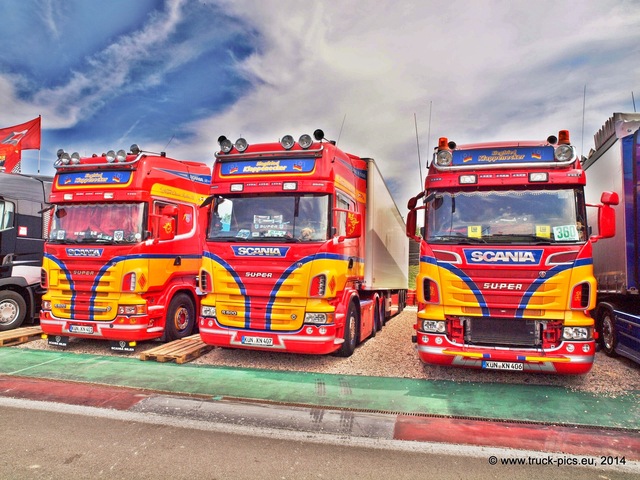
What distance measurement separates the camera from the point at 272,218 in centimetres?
712

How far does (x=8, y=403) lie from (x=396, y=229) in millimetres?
9851

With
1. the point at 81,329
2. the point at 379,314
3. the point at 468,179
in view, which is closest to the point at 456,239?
the point at 468,179

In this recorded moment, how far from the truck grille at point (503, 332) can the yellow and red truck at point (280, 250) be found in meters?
1.98

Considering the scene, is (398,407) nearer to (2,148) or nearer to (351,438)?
(351,438)

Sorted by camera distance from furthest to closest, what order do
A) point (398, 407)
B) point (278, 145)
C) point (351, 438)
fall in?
point (278, 145) → point (398, 407) → point (351, 438)

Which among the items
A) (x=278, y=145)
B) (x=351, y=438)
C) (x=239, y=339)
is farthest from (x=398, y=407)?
(x=278, y=145)

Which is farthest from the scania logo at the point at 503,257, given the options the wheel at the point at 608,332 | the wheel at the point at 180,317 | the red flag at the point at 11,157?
the red flag at the point at 11,157

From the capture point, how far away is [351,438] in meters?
4.53

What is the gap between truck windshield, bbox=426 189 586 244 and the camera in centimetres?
590

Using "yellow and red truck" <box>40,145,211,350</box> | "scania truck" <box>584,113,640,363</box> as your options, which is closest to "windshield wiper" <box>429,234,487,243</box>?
"scania truck" <box>584,113,640,363</box>

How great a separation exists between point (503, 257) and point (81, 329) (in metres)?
7.03

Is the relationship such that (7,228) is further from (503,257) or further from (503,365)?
(503,365)

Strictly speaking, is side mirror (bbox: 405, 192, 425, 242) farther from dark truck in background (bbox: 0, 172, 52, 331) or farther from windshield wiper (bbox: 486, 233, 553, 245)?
dark truck in background (bbox: 0, 172, 52, 331)

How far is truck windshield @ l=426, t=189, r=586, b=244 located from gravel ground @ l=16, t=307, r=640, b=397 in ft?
6.73
